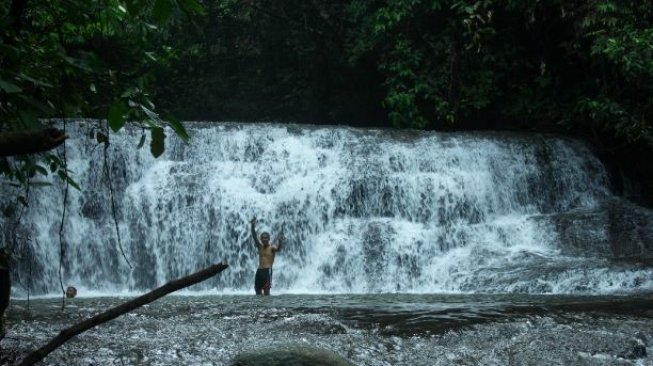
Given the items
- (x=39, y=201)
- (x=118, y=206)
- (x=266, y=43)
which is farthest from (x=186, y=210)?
(x=266, y=43)

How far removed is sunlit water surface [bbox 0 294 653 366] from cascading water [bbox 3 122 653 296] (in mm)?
3962

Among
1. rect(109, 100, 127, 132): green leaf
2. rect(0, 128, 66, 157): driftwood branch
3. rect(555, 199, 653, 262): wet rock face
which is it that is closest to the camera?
rect(0, 128, 66, 157): driftwood branch

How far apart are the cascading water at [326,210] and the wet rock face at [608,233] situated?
0.31 feet

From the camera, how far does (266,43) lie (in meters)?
21.8

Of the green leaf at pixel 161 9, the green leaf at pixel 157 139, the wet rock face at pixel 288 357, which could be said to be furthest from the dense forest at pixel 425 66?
the green leaf at pixel 161 9

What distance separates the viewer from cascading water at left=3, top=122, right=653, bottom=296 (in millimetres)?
11867

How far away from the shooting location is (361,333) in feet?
19.5

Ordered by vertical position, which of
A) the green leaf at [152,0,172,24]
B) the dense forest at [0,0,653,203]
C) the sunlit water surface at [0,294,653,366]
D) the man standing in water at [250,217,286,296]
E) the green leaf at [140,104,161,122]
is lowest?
the sunlit water surface at [0,294,653,366]

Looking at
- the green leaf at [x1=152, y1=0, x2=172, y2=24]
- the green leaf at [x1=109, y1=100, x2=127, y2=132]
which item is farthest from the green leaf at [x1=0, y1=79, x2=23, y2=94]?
the green leaf at [x1=152, y1=0, x2=172, y2=24]

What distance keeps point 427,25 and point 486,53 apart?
1.81 metres

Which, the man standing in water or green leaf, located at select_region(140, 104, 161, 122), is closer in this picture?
green leaf, located at select_region(140, 104, 161, 122)

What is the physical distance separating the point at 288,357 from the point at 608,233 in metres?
9.55

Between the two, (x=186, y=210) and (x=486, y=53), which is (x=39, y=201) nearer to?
(x=186, y=210)

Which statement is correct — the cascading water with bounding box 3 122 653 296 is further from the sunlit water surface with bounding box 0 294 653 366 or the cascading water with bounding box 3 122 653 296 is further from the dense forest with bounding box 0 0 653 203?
the sunlit water surface with bounding box 0 294 653 366
